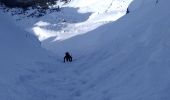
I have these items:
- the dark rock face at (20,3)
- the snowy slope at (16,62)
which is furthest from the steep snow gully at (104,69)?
the dark rock face at (20,3)

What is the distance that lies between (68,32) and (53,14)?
43.7ft

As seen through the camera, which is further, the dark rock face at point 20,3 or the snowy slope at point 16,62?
the dark rock face at point 20,3

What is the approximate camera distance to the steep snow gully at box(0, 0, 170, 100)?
559 inches

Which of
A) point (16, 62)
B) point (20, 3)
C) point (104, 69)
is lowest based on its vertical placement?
point (104, 69)

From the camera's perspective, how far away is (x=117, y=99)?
1379cm

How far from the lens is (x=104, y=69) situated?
18.6m

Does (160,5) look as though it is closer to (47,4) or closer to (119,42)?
(119,42)

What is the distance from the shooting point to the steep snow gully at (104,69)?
1421cm

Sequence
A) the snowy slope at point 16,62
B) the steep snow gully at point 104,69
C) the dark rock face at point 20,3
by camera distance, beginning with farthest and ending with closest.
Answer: the dark rock face at point 20,3, the snowy slope at point 16,62, the steep snow gully at point 104,69

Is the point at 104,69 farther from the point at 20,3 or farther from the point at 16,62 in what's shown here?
the point at 20,3

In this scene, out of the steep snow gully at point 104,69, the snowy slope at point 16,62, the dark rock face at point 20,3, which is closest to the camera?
the steep snow gully at point 104,69

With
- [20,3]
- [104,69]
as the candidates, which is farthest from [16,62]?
[20,3]

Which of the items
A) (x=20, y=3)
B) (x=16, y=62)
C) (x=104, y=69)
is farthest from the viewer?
(x=20, y=3)

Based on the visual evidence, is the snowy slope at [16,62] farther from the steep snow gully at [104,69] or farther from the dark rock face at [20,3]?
the dark rock face at [20,3]
